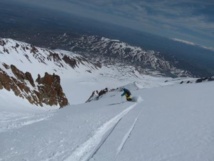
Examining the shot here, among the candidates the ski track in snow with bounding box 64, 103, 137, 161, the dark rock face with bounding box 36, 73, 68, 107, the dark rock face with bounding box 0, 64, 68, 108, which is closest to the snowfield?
the ski track in snow with bounding box 64, 103, 137, 161

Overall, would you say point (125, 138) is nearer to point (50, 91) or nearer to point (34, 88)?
point (34, 88)

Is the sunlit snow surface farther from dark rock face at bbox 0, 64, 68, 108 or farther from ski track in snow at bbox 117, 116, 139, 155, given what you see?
dark rock face at bbox 0, 64, 68, 108

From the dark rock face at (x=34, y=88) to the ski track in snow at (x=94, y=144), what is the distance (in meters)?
43.2

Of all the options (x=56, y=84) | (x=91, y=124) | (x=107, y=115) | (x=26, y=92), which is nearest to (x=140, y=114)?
(x=107, y=115)

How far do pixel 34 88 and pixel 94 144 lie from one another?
2766 inches

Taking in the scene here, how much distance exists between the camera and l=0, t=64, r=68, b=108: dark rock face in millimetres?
65988

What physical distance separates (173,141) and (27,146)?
8430 mm

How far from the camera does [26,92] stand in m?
72.5

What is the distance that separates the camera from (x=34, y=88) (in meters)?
85.4

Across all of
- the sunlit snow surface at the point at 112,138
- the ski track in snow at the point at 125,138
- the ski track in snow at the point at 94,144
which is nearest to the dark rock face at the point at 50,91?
the sunlit snow surface at the point at 112,138

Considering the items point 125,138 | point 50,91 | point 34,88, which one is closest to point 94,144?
point 125,138

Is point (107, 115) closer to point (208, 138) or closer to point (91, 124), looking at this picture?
point (91, 124)

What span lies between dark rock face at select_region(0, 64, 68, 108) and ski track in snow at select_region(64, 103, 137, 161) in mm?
43158

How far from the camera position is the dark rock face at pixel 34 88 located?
65988 millimetres
